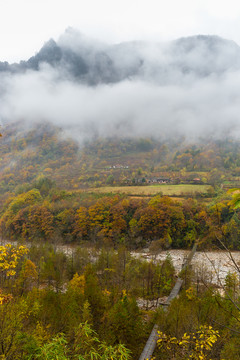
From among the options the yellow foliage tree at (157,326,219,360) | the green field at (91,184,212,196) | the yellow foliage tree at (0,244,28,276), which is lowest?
the green field at (91,184,212,196)

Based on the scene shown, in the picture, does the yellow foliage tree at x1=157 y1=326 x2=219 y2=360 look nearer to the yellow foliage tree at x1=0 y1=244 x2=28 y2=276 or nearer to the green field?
the yellow foliage tree at x1=0 y1=244 x2=28 y2=276

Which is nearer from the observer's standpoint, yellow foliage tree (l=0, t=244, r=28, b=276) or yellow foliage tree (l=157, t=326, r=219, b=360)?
yellow foliage tree (l=0, t=244, r=28, b=276)

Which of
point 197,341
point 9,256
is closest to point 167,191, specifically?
point 197,341

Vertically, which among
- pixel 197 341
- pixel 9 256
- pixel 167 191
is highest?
pixel 9 256

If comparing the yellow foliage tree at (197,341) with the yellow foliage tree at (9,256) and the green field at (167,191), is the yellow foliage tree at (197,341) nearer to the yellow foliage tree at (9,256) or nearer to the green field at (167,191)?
the yellow foliage tree at (9,256)

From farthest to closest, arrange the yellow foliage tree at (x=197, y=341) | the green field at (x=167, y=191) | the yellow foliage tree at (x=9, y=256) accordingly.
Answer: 1. the green field at (x=167, y=191)
2. the yellow foliage tree at (x=197, y=341)
3. the yellow foliage tree at (x=9, y=256)

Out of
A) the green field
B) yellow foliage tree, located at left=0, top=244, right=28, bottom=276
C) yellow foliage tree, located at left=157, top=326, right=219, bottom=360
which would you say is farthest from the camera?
the green field

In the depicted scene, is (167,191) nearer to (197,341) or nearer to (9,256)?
(197,341)

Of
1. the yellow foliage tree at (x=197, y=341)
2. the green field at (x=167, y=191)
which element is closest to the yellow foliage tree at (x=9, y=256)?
the yellow foliage tree at (x=197, y=341)

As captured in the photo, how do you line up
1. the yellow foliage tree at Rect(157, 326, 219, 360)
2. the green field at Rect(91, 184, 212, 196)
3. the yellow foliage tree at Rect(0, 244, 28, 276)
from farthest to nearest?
the green field at Rect(91, 184, 212, 196), the yellow foliage tree at Rect(157, 326, 219, 360), the yellow foliage tree at Rect(0, 244, 28, 276)

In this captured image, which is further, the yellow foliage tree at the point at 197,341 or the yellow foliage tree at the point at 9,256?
the yellow foliage tree at the point at 197,341

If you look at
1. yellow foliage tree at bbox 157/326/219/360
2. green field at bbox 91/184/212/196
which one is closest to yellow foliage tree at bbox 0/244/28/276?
yellow foliage tree at bbox 157/326/219/360
